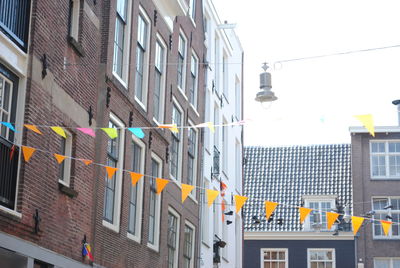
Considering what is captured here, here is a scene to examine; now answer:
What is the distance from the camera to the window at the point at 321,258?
4147 centimetres

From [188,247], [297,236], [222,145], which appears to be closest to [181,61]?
[188,247]

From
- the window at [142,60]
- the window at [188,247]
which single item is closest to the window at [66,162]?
the window at [142,60]

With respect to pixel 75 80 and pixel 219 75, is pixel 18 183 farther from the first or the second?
pixel 219 75

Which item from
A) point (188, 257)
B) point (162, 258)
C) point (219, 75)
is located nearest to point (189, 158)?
point (188, 257)

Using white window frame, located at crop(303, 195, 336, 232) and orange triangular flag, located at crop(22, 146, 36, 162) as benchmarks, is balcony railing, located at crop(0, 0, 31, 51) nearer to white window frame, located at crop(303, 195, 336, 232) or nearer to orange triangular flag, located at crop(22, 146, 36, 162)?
orange triangular flag, located at crop(22, 146, 36, 162)

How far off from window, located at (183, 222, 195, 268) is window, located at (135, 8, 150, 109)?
5.49 metres

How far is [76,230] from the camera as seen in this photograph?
1534cm

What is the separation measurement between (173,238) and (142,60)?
207 inches

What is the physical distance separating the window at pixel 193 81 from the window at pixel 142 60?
205 inches

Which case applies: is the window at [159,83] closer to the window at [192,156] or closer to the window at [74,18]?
the window at [192,156]

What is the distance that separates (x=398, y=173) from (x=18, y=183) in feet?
99.6

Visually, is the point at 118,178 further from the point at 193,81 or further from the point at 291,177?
the point at 291,177

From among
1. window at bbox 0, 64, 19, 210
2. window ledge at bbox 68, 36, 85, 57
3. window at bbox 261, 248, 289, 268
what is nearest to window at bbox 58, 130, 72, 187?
window ledge at bbox 68, 36, 85, 57

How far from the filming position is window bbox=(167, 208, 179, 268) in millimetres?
22312
